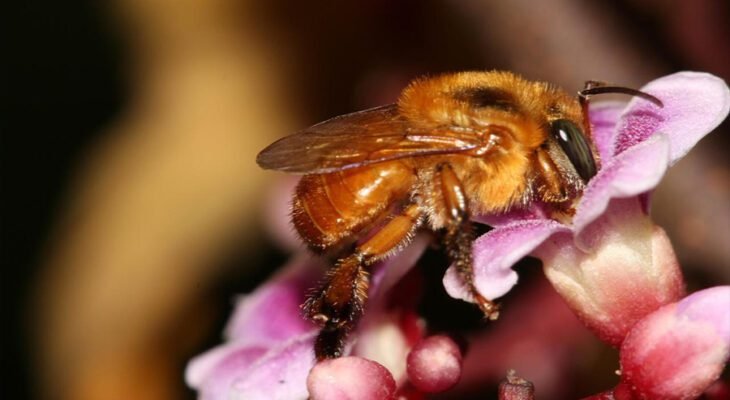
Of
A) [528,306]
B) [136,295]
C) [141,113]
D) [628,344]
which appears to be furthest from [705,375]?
[141,113]

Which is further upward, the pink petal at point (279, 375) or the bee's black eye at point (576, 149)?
the bee's black eye at point (576, 149)

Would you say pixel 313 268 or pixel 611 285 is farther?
pixel 313 268

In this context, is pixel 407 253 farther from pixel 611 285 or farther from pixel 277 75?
pixel 277 75

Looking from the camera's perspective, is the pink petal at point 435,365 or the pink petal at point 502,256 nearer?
the pink petal at point 502,256

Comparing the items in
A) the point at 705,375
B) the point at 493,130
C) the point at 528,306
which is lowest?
the point at 528,306

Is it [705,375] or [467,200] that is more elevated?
[467,200]

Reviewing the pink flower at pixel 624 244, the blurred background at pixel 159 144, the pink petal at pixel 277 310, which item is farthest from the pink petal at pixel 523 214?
the blurred background at pixel 159 144

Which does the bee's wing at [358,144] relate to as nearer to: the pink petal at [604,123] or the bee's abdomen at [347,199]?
the bee's abdomen at [347,199]

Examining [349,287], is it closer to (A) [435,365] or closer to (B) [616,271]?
(A) [435,365]
